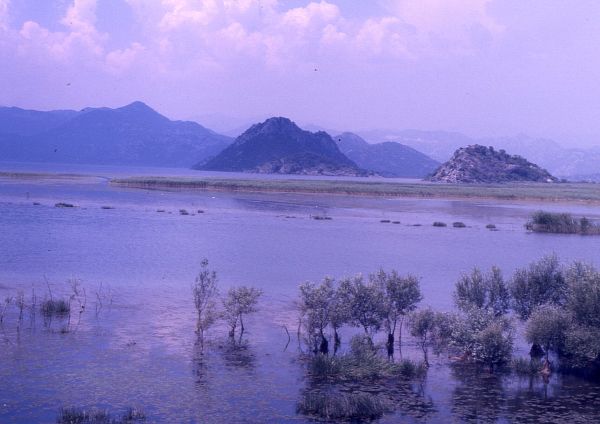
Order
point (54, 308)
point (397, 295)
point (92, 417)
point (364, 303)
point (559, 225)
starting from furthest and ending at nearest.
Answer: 1. point (559, 225)
2. point (54, 308)
3. point (397, 295)
4. point (364, 303)
5. point (92, 417)

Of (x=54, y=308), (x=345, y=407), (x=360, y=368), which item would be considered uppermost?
(x=54, y=308)

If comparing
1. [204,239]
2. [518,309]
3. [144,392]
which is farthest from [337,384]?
[204,239]

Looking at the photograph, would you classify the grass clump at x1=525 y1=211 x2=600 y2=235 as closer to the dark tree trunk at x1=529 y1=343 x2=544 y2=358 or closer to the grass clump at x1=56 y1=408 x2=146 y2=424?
the dark tree trunk at x1=529 y1=343 x2=544 y2=358

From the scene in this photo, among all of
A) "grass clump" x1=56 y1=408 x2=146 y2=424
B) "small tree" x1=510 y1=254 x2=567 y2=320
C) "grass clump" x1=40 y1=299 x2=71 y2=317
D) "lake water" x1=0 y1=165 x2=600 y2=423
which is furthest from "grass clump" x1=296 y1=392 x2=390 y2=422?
"grass clump" x1=40 y1=299 x2=71 y2=317

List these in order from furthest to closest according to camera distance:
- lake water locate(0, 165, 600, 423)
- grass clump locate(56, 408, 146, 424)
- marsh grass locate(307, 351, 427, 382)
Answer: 1. marsh grass locate(307, 351, 427, 382)
2. lake water locate(0, 165, 600, 423)
3. grass clump locate(56, 408, 146, 424)

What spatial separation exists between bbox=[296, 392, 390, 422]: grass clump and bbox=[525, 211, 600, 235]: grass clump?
48.5 metres

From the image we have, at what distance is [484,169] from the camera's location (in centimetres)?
17188

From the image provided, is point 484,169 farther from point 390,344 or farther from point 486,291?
point 390,344

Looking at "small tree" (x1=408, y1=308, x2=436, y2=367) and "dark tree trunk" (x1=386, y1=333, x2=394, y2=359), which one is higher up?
"small tree" (x1=408, y1=308, x2=436, y2=367)

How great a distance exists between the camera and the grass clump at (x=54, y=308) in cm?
2453

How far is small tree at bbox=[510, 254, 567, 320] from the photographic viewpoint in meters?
23.9

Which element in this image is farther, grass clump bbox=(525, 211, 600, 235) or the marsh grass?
grass clump bbox=(525, 211, 600, 235)

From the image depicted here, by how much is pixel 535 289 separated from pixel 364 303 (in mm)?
6004

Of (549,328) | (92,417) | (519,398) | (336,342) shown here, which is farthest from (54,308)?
(549,328)
